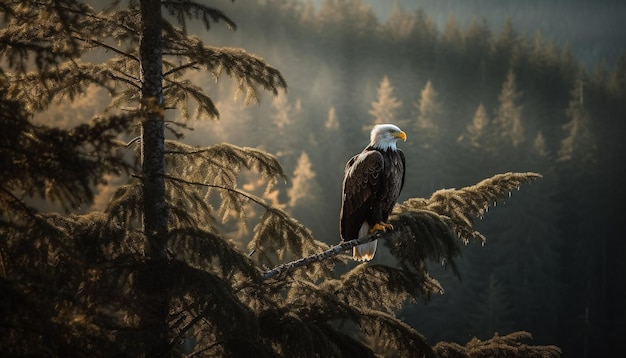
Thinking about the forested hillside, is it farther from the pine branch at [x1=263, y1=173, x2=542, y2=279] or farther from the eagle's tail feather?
the pine branch at [x1=263, y1=173, x2=542, y2=279]

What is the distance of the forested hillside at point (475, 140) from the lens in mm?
42406

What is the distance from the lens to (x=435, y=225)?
225 inches

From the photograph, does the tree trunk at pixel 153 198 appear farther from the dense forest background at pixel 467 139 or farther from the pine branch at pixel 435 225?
the dense forest background at pixel 467 139

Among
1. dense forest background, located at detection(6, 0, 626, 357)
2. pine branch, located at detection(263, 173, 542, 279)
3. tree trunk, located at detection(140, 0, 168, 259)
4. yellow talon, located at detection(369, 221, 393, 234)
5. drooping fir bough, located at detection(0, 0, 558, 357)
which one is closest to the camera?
drooping fir bough, located at detection(0, 0, 558, 357)

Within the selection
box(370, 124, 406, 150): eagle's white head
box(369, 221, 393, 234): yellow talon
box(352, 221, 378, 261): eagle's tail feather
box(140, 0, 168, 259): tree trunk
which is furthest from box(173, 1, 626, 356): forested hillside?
box(140, 0, 168, 259): tree trunk

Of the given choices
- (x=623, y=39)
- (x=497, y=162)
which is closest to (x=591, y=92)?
(x=497, y=162)

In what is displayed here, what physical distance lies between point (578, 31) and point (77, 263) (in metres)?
210

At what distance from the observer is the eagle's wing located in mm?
6879

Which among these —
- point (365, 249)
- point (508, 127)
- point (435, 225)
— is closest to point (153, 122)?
point (435, 225)

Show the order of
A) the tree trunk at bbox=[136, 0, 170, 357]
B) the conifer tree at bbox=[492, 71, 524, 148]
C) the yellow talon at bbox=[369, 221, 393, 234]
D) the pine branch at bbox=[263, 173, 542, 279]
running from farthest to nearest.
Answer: the conifer tree at bbox=[492, 71, 524, 148] → the yellow talon at bbox=[369, 221, 393, 234] → the pine branch at bbox=[263, 173, 542, 279] → the tree trunk at bbox=[136, 0, 170, 357]

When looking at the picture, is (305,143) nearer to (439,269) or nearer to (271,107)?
(271,107)

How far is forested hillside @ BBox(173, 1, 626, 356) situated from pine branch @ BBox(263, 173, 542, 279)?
105 feet

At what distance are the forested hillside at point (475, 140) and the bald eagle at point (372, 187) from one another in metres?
31.2

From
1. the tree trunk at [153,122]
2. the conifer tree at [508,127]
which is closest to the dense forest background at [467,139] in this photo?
the conifer tree at [508,127]
